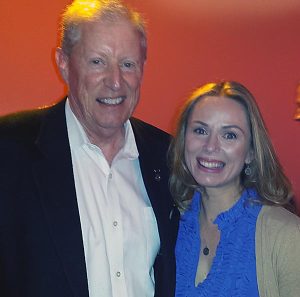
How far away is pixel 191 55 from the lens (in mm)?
2848

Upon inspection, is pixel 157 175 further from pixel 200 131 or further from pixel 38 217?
pixel 38 217

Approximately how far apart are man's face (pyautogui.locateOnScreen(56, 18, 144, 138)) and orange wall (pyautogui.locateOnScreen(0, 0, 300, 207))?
0.97 metres

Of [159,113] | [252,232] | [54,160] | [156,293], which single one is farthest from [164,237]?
[159,113]

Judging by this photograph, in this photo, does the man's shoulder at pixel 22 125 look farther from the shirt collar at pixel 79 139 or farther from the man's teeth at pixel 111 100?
the man's teeth at pixel 111 100

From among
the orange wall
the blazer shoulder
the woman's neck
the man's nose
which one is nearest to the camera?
the man's nose

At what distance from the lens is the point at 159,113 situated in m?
2.85

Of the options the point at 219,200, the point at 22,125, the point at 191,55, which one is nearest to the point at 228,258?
the point at 219,200

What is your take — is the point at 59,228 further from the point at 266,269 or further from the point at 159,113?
the point at 159,113

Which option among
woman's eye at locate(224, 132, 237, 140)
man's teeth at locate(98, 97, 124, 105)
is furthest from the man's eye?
woman's eye at locate(224, 132, 237, 140)

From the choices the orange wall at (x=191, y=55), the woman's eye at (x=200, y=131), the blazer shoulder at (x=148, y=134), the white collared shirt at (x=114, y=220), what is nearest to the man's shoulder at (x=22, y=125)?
the white collared shirt at (x=114, y=220)

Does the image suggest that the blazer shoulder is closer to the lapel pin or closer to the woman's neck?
the lapel pin

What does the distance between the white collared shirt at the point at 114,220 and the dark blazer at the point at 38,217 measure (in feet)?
0.19

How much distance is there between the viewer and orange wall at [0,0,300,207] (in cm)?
260

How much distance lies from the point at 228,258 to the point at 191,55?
1.47 m
